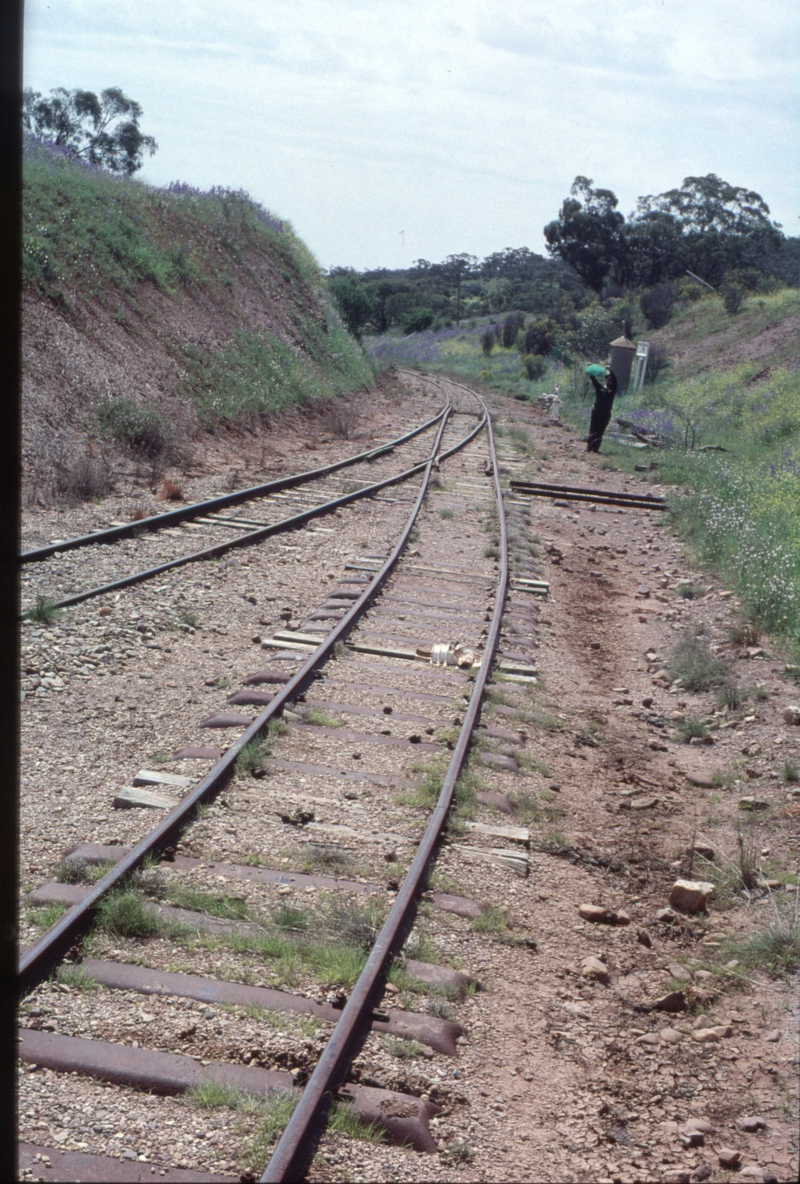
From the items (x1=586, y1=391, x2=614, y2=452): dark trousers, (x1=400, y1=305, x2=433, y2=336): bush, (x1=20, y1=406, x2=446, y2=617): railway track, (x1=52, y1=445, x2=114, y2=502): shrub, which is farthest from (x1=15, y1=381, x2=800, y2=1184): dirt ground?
(x1=400, y1=305, x2=433, y2=336): bush

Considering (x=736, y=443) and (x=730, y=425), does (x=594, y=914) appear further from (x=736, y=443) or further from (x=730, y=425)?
(x=730, y=425)

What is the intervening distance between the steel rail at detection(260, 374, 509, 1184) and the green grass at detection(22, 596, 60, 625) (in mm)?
3463

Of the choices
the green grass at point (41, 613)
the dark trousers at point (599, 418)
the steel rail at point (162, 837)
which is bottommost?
the steel rail at point (162, 837)

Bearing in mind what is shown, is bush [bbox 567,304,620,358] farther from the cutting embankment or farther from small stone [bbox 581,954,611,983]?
small stone [bbox 581,954,611,983]

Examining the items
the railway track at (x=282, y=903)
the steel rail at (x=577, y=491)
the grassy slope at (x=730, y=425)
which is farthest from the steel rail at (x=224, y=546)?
the grassy slope at (x=730, y=425)

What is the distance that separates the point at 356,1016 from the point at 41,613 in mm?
5143

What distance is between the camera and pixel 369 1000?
401 cm

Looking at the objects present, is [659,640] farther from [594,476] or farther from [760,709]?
[594,476]

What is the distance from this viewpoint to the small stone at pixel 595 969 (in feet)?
15.4

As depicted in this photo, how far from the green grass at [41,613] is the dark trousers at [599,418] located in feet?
53.9

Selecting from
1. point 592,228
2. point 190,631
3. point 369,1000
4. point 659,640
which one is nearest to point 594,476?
point 659,640

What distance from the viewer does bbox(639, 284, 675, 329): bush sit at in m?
49.3

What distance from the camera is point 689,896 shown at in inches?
213

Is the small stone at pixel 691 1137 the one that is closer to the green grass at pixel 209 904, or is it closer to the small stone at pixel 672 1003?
the small stone at pixel 672 1003
